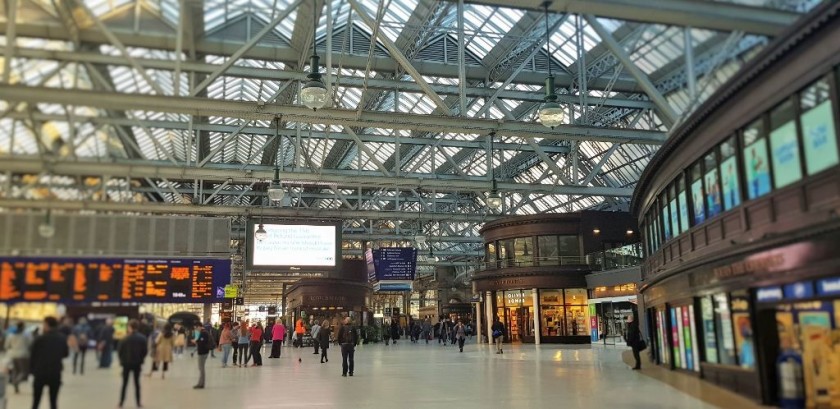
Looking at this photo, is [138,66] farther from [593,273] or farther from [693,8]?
[593,273]

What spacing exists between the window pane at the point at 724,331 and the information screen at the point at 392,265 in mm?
24018

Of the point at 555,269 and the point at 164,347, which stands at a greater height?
the point at 555,269

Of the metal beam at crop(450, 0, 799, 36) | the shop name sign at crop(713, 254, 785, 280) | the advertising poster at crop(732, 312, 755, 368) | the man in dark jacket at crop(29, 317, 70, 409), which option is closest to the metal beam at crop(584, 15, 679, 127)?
the metal beam at crop(450, 0, 799, 36)

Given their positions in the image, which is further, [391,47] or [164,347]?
[391,47]

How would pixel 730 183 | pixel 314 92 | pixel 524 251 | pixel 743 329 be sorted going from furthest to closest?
pixel 524 251
pixel 730 183
pixel 743 329
pixel 314 92

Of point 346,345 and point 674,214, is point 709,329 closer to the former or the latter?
point 674,214

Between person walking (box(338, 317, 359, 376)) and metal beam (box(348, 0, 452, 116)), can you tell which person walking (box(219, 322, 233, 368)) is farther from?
metal beam (box(348, 0, 452, 116))

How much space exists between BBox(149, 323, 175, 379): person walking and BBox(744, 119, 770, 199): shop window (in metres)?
9.63

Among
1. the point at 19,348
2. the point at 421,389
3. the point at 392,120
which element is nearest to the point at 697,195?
the point at 392,120

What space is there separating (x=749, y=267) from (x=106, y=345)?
34.5ft

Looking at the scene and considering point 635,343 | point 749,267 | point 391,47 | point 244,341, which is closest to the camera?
point 749,267

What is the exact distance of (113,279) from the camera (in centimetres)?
541

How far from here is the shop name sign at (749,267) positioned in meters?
10.4

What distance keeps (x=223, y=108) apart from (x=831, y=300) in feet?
41.1
